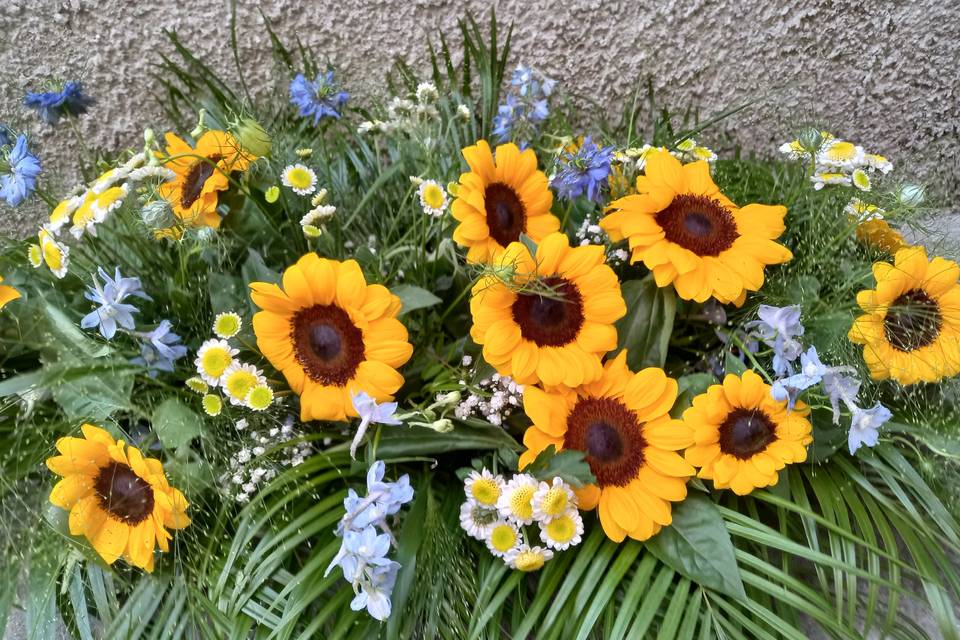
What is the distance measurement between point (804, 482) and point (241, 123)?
70cm

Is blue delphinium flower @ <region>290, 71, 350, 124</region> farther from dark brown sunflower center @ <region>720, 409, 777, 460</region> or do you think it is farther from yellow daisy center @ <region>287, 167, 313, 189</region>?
dark brown sunflower center @ <region>720, 409, 777, 460</region>

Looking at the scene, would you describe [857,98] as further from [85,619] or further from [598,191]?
[85,619]

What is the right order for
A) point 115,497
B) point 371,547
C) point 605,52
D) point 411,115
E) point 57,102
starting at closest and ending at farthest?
A: point 371,547 < point 115,497 < point 57,102 < point 411,115 < point 605,52

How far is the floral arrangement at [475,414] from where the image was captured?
630 millimetres

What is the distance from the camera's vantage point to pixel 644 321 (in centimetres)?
73

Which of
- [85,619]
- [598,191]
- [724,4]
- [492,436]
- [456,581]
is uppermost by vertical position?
[724,4]

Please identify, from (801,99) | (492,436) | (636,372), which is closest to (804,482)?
(636,372)

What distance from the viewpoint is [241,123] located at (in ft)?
2.27

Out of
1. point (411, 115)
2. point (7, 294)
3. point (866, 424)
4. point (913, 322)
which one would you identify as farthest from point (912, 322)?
point (7, 294)

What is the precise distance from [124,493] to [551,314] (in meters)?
0.43

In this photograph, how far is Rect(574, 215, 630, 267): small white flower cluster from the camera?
74 centimetres

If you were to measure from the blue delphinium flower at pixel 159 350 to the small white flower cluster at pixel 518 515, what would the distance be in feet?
0.98

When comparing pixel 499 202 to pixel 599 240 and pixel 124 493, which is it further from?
pixel 124 493

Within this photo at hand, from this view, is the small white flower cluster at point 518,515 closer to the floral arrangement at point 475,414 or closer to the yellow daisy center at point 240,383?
the floral arrangement at point 475,414
